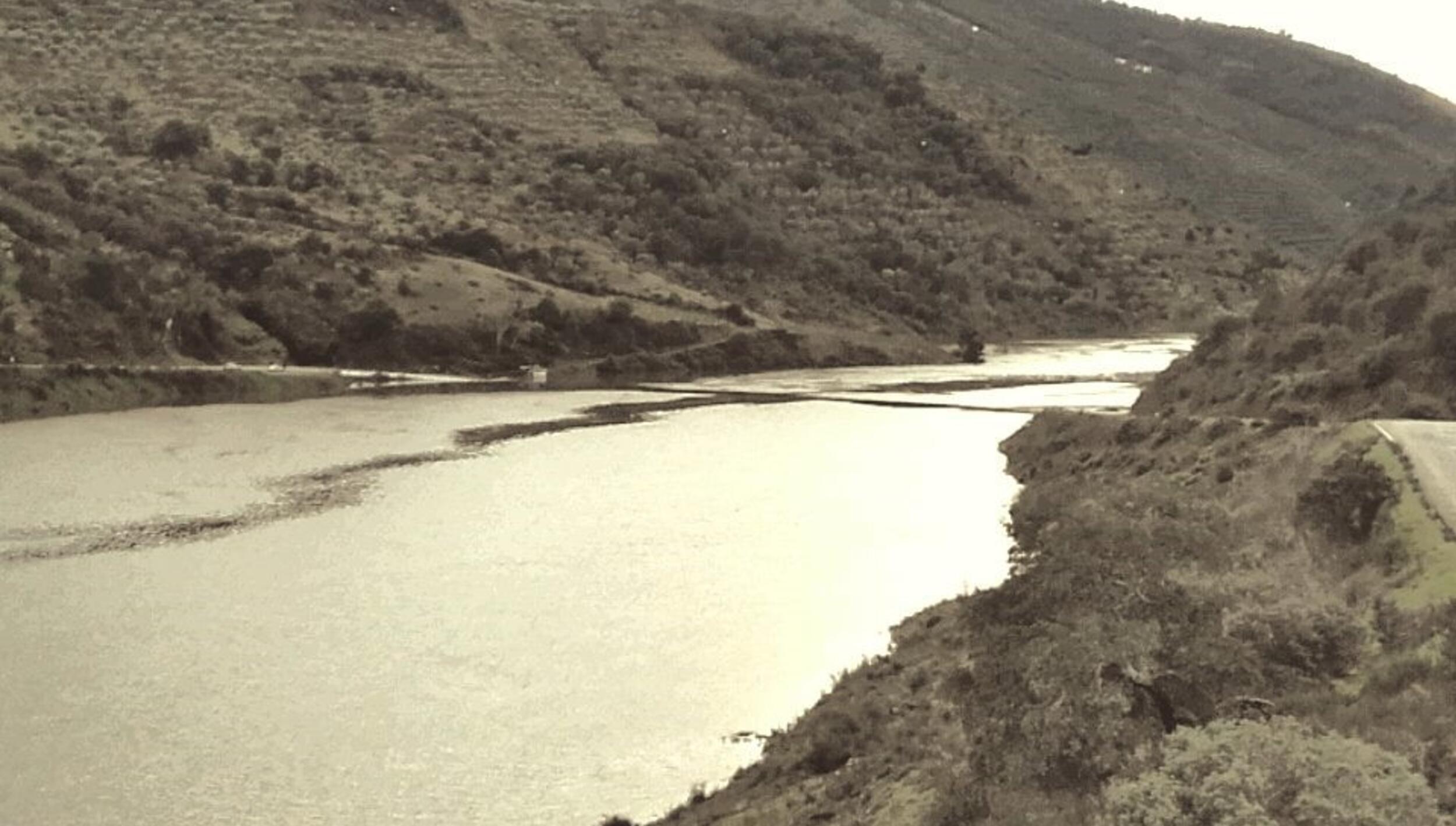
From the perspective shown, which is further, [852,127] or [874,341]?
[852,127]

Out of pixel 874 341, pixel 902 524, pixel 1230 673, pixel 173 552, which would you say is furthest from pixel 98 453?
pixel 874 341

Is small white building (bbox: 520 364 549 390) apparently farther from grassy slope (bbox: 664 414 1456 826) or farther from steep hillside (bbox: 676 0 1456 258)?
steep hillside (bbox: 676 0 1456 258)

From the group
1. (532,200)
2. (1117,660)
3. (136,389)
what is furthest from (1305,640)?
(532,200)

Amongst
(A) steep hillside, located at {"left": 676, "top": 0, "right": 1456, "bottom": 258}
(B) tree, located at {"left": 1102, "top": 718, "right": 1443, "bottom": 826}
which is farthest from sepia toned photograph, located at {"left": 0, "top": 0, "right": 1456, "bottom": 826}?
(A) steep hillside, located at {"left": 676, "top": 0, "right": 1456, "bottom": 258}

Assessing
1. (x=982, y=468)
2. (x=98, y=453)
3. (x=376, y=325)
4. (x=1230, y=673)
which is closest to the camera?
(x=1230, y=673)

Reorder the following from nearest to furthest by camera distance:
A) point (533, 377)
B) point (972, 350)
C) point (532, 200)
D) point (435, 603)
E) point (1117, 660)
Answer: point (1117, 660)
point (435, 603)
point (533, 377)
point (972, 350)
point (532, 200)

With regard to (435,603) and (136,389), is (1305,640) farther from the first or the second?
→ (136,389)

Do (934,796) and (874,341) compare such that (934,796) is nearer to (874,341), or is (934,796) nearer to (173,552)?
(173,552)

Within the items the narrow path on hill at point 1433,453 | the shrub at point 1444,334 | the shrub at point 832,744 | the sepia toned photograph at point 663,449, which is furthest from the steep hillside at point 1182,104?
the shrub at point 832,744

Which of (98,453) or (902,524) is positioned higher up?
(902,524)
